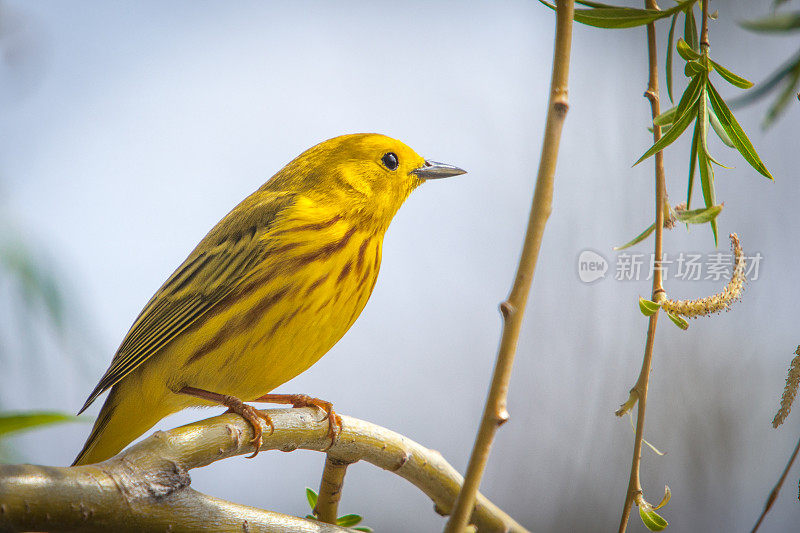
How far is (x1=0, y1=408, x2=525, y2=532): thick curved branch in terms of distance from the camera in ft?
A: 2.05

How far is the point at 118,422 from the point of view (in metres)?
1.40

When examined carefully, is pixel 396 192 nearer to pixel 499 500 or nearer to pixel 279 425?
pixel 279 425

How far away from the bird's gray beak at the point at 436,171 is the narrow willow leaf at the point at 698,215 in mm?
706

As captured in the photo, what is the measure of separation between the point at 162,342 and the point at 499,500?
7.55 ft

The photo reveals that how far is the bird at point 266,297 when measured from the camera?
50.8 inches

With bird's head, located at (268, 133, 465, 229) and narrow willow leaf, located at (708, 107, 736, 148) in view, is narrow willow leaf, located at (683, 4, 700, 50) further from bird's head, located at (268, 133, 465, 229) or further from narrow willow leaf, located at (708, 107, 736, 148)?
bird's head, located at (268, 133, 465, 229)

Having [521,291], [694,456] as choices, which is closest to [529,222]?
[521,291]

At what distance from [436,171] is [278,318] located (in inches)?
18.4

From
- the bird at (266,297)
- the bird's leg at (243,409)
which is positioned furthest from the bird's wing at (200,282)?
the bird's leg at (243,409)

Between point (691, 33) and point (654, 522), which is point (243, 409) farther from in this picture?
point (691, 33)

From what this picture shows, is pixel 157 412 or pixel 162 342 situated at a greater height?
pixel 162 342

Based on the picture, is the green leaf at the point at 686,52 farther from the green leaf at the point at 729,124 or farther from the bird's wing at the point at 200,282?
the bird's wing at the point at 200,282

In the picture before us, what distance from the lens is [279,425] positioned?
1063 millimetres

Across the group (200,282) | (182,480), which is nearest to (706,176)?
(182,480)
